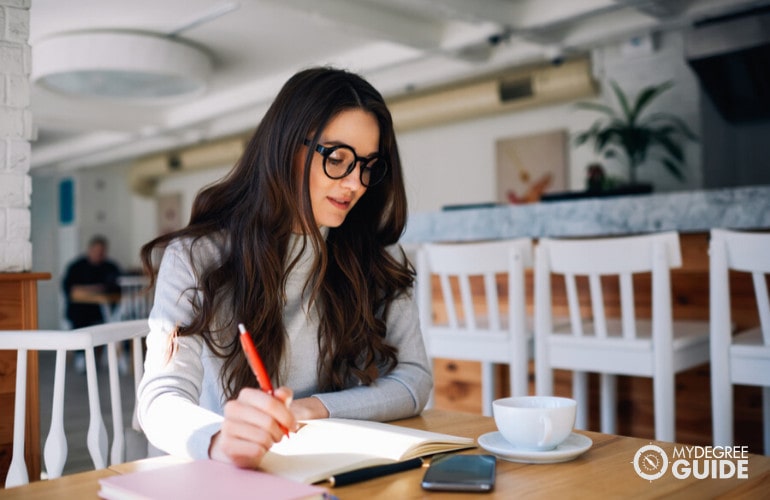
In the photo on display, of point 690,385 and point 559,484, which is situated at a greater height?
point 559,484

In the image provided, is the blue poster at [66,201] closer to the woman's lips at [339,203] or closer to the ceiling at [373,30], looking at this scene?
the ceiling at [373,30]

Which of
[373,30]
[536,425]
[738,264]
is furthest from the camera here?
[373,30]

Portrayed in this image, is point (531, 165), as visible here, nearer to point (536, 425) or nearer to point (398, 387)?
point (398, 387)

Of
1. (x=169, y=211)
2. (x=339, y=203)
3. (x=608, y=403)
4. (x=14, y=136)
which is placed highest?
(x=169, y=211)

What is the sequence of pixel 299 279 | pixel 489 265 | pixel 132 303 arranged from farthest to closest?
pixel 132 303 → pixel 489 265 → pixel 299 279

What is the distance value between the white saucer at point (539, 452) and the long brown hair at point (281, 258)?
0.41 m

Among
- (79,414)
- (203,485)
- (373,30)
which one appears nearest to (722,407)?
(203,485)

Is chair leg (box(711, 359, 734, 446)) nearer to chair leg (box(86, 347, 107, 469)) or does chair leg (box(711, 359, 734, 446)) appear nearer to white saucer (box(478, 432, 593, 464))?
white saucer (box(478, 432, 593, 464))

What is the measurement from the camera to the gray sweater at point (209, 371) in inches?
35.3

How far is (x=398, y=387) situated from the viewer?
1.15 meters

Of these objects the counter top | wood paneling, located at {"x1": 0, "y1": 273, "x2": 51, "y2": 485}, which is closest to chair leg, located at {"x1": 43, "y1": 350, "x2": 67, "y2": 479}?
wood paneling, located at {"x1": 0, "y1": 273, "x2": 51, "y2": 485}

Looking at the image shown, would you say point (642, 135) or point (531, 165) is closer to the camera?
point (642, 135)

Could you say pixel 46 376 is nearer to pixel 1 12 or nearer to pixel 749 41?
pixel 1 12

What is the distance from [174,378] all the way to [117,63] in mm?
4544
